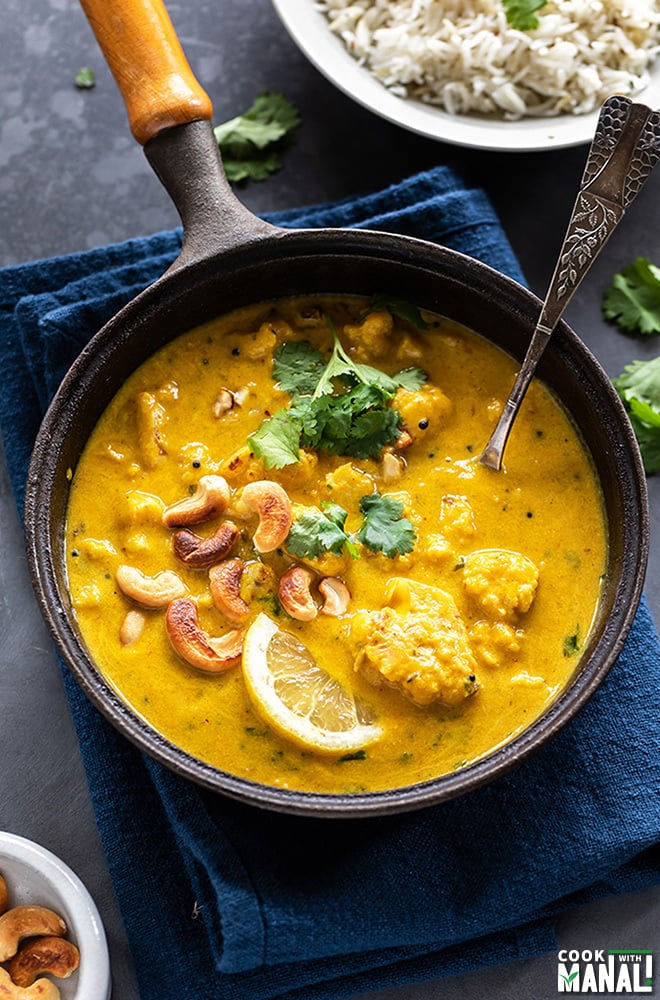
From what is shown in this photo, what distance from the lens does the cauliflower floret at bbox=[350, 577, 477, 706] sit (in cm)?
320

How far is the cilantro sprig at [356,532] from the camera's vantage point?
11.0ft

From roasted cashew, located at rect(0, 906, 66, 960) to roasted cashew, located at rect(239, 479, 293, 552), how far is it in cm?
124

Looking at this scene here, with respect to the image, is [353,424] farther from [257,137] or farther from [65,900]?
[65,900]

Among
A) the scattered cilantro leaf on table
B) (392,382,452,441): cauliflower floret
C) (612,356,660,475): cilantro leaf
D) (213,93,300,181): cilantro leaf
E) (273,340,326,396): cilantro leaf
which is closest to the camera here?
(392,382,452,441): cauliflower floret

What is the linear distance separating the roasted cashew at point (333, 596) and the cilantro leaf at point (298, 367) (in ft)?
1.98

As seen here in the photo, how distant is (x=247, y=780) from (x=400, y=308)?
4.97ft

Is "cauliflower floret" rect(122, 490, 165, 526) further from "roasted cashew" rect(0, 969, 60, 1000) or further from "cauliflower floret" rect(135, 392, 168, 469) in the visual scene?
"roasted cashew" rect(0, 969, 60, 1000)

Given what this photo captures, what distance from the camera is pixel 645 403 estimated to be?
4.04 meters

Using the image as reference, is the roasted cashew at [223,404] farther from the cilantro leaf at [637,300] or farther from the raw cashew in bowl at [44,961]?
the raw cashew in bowl at [44,961]

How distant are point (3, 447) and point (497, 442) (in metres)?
1.67

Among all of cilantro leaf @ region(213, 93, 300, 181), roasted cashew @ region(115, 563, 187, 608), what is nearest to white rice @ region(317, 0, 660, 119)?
cilantro leaf @ region(213, 93, 300, 181)

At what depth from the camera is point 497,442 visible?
3.50 m

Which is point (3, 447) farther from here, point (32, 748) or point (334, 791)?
point (334, 791)

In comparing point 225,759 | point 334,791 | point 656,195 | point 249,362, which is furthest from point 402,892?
point 656,195
